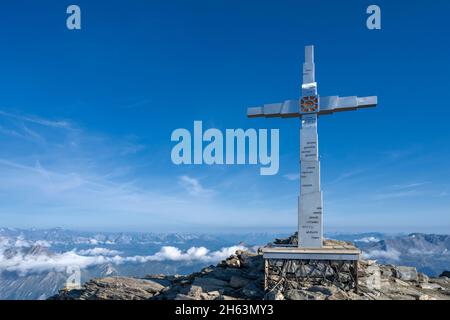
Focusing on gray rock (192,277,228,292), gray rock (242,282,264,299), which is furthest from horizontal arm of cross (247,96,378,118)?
gray rock (192,277,228,292)

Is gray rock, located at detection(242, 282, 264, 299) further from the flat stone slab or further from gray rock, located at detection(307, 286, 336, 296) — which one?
gray rock, located at detection(307, 286, 336, 296)

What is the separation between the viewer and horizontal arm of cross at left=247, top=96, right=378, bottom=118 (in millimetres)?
25906

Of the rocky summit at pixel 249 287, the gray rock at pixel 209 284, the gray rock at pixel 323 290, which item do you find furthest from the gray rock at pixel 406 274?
the gray rock at pixel 209 284

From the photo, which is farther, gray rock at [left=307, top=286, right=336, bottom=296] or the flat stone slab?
the flat stone slab

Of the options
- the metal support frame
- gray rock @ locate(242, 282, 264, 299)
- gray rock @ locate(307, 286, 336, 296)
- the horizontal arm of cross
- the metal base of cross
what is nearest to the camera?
gray rock @ locate(307, 286, 336, 296)

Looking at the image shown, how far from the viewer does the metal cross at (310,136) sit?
25203 millimetres

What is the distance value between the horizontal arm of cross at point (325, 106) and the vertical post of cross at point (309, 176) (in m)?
0.54
